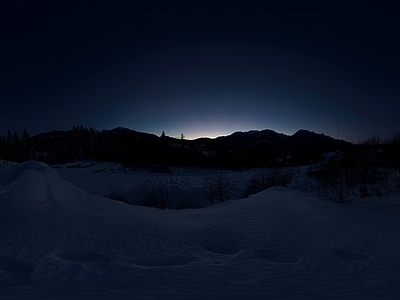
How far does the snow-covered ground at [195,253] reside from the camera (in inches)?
139

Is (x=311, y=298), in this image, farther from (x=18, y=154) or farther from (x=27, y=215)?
(x=18, y=154)

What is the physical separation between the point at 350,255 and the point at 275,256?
6.10 feet

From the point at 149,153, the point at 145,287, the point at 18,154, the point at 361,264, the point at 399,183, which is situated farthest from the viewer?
the point at 149,153

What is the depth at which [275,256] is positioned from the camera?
4.89 metres

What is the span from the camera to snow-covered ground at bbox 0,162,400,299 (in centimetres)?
353

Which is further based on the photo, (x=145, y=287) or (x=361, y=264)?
(x=361, y=264)

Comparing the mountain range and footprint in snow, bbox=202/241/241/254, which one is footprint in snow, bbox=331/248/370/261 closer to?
footprint in snow, bbox=202/241/241/254

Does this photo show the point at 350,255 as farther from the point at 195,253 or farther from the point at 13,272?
the point at 13,272

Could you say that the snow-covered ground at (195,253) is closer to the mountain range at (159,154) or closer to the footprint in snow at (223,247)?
the footprint in snow at (223,247)

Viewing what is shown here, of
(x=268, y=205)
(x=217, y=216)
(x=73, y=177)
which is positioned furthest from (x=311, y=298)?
(x=73, y=177)

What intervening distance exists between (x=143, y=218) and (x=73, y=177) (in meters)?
55.4

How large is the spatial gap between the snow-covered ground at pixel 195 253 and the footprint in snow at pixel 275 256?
3 centimetres

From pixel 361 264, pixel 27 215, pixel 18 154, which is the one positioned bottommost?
pixel 361 264

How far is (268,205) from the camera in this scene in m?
8.46
